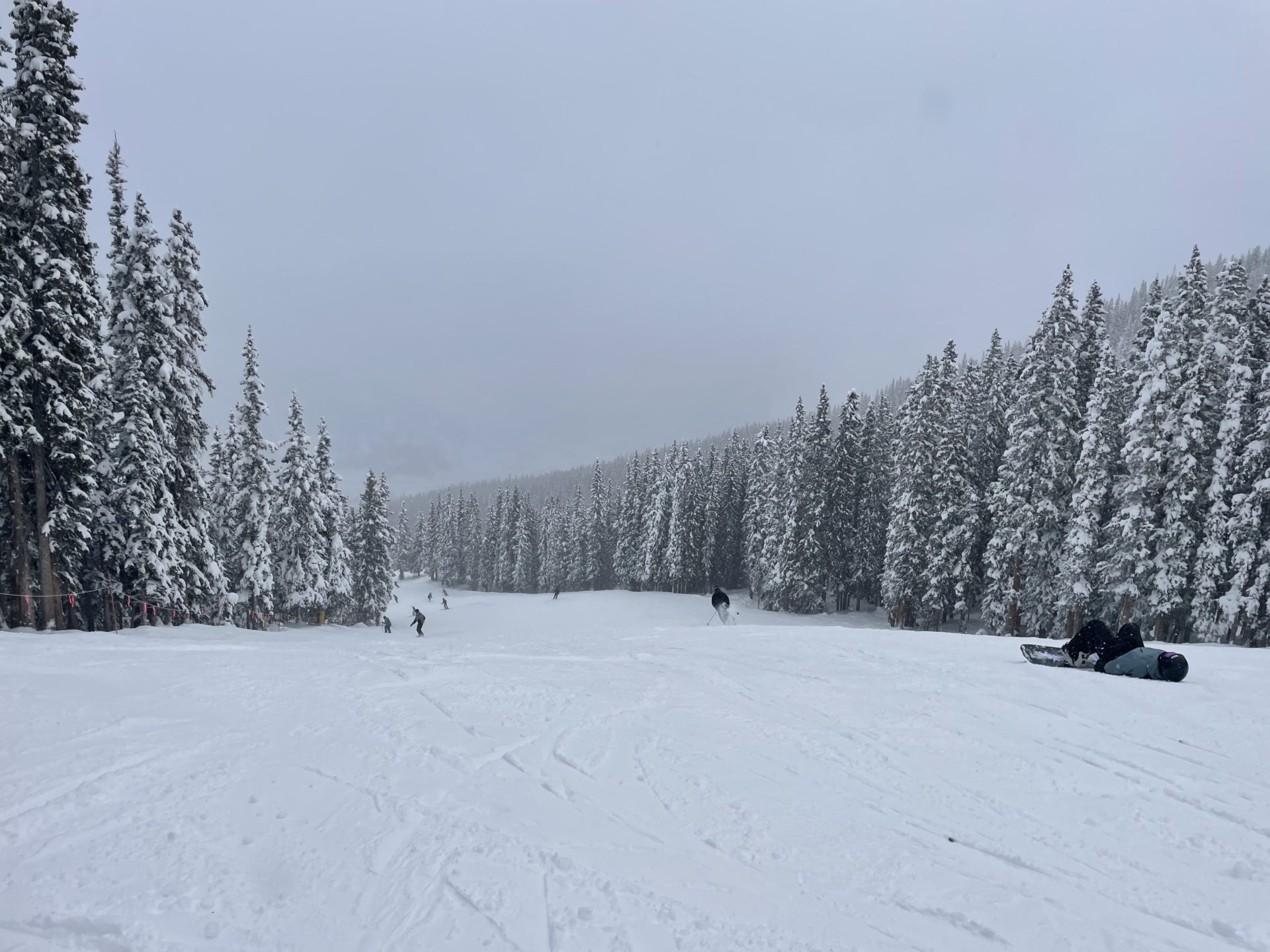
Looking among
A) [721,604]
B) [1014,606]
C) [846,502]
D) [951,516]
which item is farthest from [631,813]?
[846,502]

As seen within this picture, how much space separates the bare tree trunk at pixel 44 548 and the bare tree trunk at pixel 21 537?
29 cm

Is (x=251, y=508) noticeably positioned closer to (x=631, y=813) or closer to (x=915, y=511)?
(x=631, y=813)

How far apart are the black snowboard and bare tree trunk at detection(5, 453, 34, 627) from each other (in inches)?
972

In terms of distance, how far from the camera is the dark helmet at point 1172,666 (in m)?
9.93

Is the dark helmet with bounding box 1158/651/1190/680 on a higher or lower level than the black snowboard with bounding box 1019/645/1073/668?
higher

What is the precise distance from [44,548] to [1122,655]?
83.1ft

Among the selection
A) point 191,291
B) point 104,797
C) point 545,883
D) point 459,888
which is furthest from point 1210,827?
point 191,291

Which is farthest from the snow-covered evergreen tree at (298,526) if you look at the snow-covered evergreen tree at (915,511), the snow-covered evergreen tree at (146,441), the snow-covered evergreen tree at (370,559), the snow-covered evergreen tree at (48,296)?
the snow-covered evergreen tree at (915,511)

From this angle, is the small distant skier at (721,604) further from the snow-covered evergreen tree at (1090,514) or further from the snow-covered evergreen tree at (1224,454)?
the snow-covered evergreen tree at (1224,454)

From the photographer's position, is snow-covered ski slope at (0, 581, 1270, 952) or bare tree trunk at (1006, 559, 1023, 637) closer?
snow-covered ski slope at (0, 581, 1270, 952)

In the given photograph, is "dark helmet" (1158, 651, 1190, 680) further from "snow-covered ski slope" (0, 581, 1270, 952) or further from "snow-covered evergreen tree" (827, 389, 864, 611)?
"snow-covered evergreen tree" (827, 389, 864, 611)

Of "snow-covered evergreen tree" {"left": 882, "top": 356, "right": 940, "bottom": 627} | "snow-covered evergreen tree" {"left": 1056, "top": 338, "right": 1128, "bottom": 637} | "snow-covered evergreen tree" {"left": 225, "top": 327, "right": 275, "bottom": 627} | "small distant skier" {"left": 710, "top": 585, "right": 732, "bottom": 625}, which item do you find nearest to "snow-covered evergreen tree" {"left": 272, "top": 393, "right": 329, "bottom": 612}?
"snow-covered evergreen tree" {"left": 225, "top": 327, "right": 275, "bottom": 627}

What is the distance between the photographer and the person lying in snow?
10.1m

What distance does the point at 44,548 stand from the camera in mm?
15672
